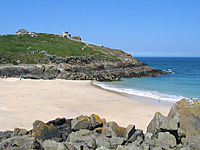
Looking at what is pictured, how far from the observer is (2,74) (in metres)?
38.9

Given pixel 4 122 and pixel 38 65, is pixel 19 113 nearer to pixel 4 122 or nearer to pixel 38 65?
pixel 4 122

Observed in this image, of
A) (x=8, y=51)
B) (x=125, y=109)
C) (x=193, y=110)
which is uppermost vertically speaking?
(x=8, y=51)

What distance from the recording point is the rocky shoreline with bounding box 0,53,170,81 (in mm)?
40588

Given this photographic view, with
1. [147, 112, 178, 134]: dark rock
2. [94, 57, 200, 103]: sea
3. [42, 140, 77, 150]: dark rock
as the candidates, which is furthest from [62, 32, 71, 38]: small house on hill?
[42, 140, 77, 150]: dark rock

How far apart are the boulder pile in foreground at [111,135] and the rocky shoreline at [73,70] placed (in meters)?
29.9

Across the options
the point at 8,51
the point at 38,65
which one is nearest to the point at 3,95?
the point at 38,65

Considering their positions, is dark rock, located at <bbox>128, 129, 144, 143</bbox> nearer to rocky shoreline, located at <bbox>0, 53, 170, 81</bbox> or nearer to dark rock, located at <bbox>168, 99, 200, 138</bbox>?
dark rock, located at <bbox>168, 99, 200, 138</bbox>

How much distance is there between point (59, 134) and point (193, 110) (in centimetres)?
703

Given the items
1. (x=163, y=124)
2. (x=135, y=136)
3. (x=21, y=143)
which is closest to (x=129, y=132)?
(x=135, y=136)

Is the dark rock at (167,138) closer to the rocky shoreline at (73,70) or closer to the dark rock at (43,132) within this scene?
the dark rock at (43,132)

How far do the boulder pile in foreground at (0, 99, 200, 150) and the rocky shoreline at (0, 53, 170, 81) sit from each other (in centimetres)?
2987

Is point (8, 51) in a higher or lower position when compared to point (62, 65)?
higher

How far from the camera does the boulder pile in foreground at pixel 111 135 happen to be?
8492mm

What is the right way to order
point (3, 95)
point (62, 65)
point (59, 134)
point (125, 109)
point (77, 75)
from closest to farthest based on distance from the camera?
point (59, 134) < point (125, 109) < point (3, 95) < point (77, 75) < point (62, 65)
